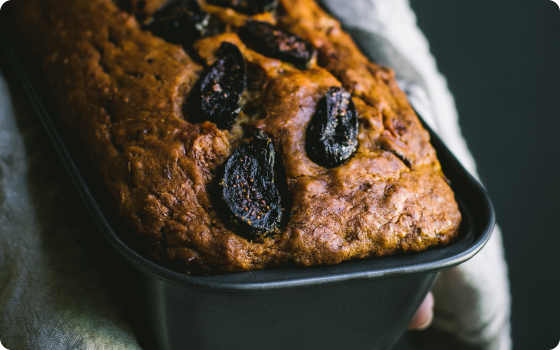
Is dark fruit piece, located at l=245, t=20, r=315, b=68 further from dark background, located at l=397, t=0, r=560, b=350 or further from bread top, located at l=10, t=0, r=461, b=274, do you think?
dark background, located at l=397, t=0, r=560, b=350

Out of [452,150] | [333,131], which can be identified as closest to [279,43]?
[333,131]

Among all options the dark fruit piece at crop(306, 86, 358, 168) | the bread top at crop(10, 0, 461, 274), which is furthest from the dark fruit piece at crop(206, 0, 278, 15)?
the dark fruit piece at crop(306, 86, 358, 168)

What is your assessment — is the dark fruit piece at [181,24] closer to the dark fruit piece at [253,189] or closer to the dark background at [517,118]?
the dark fruit piece at [253,189]

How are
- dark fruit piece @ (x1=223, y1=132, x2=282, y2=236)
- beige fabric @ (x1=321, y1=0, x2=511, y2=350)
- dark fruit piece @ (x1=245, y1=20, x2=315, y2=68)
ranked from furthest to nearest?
beige fabric @ (x1=321, y1=0, x2=511, y2=350) → dark fruit piece @ (x1=245, y1=20, x2=315, y2=68) → dark fruit piece @ (x1=223, y1=132, x2=282, y2=236)

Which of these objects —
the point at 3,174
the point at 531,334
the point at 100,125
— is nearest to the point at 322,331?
the point at 100,125


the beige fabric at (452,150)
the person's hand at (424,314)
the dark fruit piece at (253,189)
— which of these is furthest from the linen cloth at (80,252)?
the dark fruit piece at (253,189)

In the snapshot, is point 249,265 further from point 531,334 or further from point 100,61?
point 531,334
